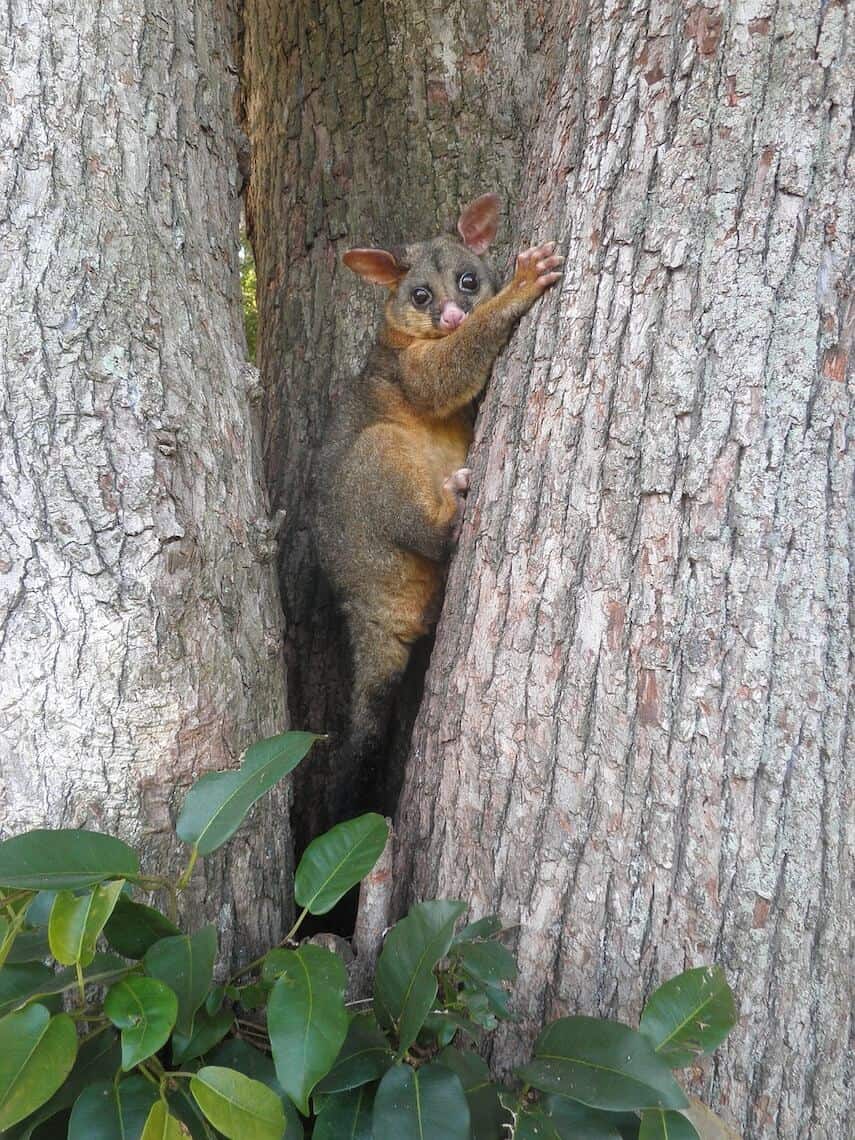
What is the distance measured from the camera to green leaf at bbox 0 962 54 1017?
183 cm

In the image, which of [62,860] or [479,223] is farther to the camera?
[479,223]

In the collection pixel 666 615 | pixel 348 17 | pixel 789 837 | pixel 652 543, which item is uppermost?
pixel 348 17

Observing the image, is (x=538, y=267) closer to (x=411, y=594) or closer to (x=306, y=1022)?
(x=411, y=594)

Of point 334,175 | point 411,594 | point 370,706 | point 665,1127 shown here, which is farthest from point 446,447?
point 665,1127

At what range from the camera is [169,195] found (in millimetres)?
2600

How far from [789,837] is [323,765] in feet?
7.31

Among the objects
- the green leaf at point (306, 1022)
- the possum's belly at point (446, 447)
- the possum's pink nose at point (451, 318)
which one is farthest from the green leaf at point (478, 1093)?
the possum's pink nose at point (451, 318)

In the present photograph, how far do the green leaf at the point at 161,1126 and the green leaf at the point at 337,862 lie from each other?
0.49 metres

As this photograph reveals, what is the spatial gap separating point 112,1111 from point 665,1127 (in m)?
1.06

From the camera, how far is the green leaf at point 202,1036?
1.89 metres

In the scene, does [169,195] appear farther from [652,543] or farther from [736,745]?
[736,745]

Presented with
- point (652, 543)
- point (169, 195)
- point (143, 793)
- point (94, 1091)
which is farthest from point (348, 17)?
point (94, 1091)

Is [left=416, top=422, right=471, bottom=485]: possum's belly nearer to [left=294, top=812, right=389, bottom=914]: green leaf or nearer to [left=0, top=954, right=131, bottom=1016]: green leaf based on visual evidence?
[left=294, top=812, right=389, bottom=914]: green leaf

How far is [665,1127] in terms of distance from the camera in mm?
1739
